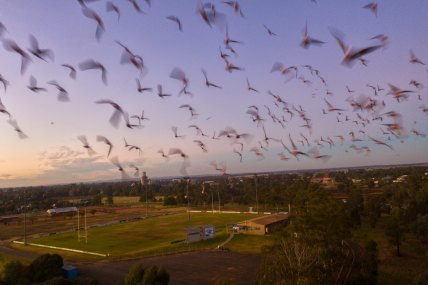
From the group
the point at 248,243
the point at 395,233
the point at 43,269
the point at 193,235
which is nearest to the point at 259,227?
the point at 248,243

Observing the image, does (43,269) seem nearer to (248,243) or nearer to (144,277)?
(144,277)

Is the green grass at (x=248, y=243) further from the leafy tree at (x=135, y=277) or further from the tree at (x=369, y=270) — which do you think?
the leafy tree at (x=135, y=277)

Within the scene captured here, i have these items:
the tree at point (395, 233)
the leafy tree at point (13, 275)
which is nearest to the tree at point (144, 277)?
the leafy tree at point (13, 275)

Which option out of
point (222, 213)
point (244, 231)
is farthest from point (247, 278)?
point (222, 213)

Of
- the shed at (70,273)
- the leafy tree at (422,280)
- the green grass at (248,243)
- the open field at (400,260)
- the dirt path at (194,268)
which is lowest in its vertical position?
the open field at (400,260)

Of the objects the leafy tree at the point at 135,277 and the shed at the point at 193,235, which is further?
the shed at the point at 193,235

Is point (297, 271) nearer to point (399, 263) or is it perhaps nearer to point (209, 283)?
point (209, 283)

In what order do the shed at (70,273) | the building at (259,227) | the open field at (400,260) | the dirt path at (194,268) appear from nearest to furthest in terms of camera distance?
the open field at (400,260), the dirt path at (194,268), the shed at (70,273), the building at (259,227)
